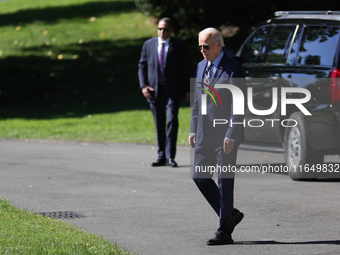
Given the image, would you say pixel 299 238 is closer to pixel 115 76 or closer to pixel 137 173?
pixel 137 173

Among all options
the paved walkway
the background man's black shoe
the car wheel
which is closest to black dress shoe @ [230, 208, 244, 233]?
the paved walkway

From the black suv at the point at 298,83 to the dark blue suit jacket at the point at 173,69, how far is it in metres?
0.99

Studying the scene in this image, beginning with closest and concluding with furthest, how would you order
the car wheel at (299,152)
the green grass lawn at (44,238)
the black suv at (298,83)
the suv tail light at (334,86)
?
the green grass lawn at (44,238) < the suv tail light at (334,86) < the black suv at (298,83) < the car wheel at (299,152)

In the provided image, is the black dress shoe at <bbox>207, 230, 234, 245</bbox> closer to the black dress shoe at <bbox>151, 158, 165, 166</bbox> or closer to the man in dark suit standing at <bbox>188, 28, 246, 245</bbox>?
the man in dark suit standing at <bbox>188, 28, 246, 245</bbox>

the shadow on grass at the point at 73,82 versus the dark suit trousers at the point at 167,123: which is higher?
the dark suit trousers at the point at 167,123

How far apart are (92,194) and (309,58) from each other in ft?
10.9

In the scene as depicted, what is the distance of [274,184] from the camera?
8234 mm

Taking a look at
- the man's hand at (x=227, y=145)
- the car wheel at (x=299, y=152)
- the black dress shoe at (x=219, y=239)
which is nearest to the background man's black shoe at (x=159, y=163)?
the car wheel at (x=299, y=152)

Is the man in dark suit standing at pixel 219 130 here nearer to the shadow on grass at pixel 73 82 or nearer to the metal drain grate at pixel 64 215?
the metal drain grate at pixel 64 215

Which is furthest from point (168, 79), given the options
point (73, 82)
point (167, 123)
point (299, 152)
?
point (73, 82)

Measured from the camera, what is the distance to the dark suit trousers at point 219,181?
17.1 ft

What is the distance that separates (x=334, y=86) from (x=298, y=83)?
0.60m

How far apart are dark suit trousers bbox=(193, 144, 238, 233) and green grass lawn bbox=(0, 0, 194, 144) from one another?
7425 millimetres

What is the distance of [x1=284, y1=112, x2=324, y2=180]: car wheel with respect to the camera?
8.15 m
